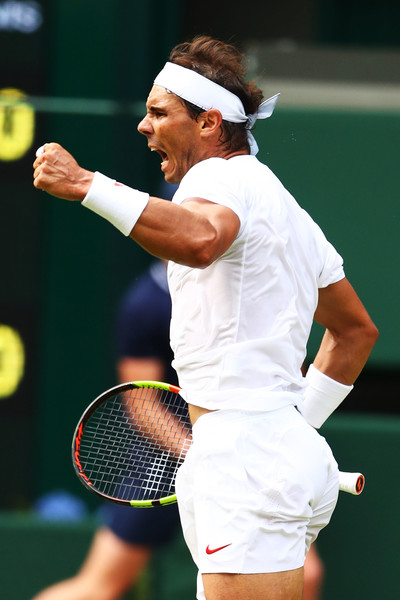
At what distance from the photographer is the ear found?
289 cm

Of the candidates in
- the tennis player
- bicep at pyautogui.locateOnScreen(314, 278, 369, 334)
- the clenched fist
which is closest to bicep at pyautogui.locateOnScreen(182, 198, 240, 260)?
the tennis player

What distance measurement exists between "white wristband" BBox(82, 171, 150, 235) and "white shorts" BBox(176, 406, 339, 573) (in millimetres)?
523

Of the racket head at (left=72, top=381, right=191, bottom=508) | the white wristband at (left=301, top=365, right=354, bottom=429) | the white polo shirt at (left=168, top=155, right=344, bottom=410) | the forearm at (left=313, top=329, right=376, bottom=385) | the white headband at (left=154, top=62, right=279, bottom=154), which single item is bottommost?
the racket head at (left=72, top=381, right=191, bottom=508)

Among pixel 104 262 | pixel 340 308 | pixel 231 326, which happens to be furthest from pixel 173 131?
pixel 104 262

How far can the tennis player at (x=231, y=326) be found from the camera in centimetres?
254

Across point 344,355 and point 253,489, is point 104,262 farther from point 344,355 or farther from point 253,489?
point 253,489

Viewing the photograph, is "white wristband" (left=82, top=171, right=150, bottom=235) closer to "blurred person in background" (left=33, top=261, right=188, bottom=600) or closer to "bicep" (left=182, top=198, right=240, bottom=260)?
"bicep" (left=182, top=198, right=240, bottom=260)

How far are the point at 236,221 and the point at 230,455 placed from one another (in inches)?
21.1

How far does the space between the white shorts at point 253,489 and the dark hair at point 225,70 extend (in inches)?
28.4

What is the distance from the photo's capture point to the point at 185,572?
4375 millimetres

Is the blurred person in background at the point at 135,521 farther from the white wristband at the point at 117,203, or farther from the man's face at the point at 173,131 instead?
the white wristband at the point at 117,203

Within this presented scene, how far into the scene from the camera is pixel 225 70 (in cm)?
297

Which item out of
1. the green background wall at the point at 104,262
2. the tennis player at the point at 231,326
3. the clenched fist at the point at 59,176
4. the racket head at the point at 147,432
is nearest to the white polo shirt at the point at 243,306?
the tennis player at the point at 231,326

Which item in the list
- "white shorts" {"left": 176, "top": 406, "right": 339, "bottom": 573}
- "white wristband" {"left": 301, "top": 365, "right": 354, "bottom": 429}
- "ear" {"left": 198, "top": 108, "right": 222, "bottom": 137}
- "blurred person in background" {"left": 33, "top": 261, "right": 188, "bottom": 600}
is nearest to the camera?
"white shorts" {"left": 176, "top": 406, "right": 339, "bottom": 573}
